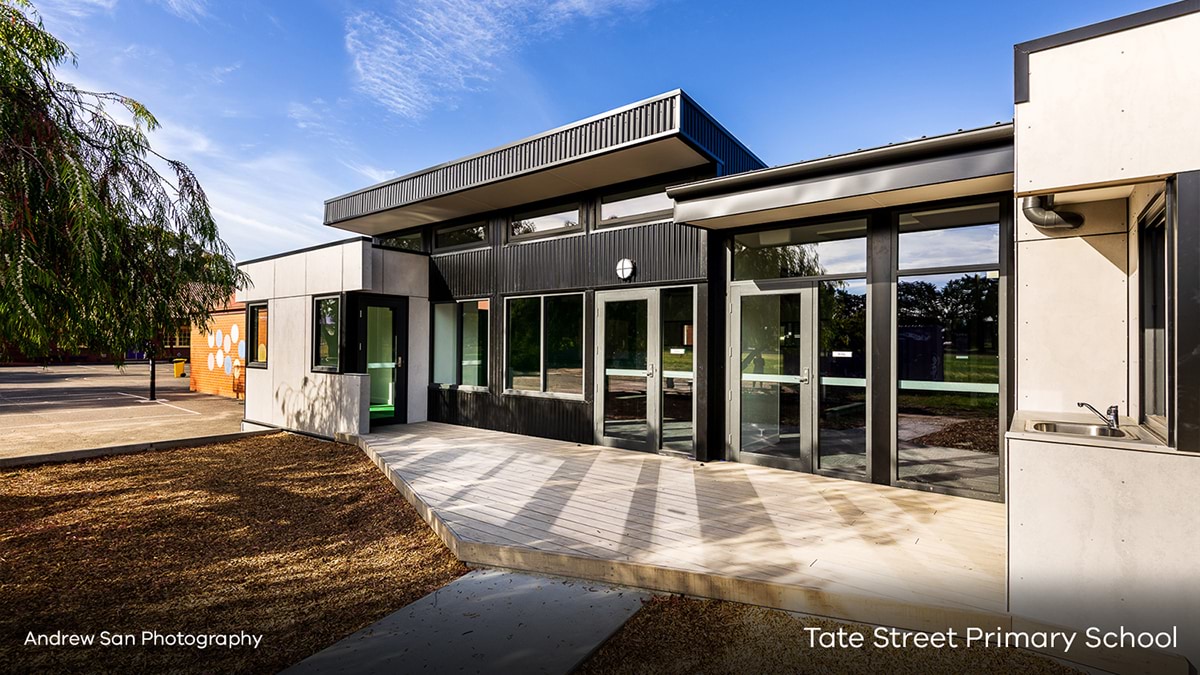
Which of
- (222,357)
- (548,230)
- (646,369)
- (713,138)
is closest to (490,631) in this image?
(646,369)

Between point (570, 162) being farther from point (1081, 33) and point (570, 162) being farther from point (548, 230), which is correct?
point (1081, 33)

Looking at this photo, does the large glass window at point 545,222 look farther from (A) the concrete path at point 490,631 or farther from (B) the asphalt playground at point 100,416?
(A) the concrete path at point 490,631

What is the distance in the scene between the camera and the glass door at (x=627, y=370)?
7.01m

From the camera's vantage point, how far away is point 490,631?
2.72m

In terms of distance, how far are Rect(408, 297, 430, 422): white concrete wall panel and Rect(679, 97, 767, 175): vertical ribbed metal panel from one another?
19.0 feet

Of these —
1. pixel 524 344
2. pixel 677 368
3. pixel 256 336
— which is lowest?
pixel 677 368

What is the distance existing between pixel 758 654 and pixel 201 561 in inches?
151

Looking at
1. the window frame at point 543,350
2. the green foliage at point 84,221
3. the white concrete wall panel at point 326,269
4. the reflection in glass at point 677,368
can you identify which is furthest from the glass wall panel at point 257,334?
the reflection in glass at point 677,368

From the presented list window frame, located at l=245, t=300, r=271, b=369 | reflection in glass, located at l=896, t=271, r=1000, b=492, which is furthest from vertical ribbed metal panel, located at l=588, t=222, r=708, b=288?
window frame, located at l=245, t=300, r=271, b=369

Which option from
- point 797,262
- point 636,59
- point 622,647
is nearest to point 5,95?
point 622,647

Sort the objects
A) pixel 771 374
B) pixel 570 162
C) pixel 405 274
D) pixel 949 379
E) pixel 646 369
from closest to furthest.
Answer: pixel 949 379
pixel 771 374
pixel 570 162
pixel 646 369
pixel 405 274

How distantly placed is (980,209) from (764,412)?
295 centimetres

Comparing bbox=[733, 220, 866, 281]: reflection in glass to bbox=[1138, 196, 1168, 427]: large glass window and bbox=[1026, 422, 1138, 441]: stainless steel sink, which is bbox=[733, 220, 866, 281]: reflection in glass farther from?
bbox=[1026, 422, 1138, 441]: stainless steel sink

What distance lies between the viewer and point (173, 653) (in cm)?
262
